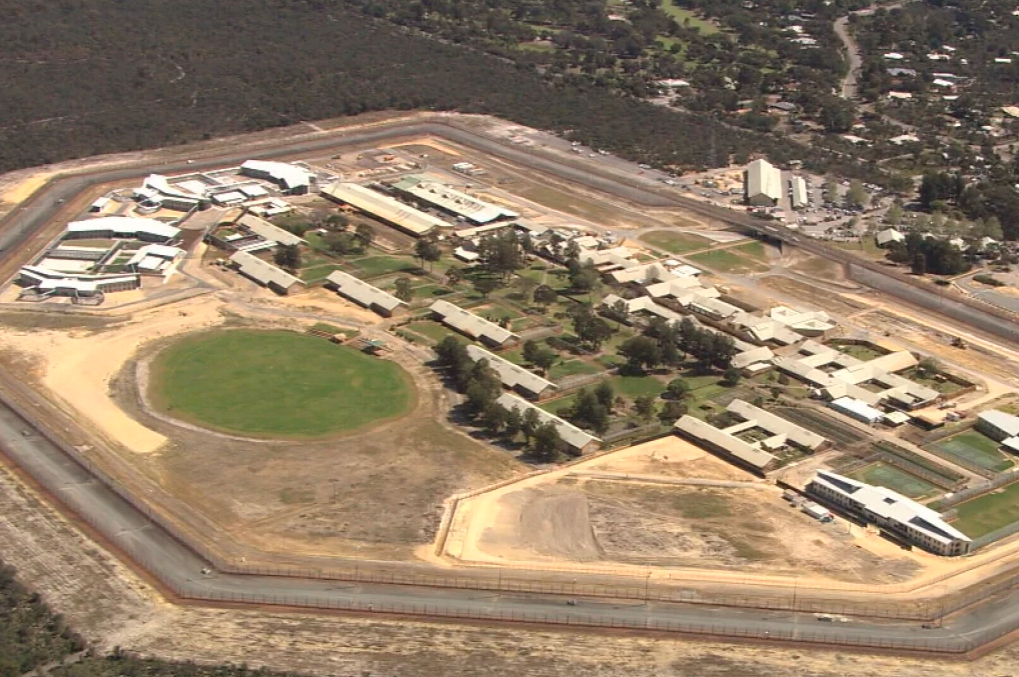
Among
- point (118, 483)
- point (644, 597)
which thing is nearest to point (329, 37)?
point (118, 483)

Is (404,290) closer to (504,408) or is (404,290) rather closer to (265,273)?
(265,273)

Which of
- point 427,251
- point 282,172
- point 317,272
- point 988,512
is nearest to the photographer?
point 988,512

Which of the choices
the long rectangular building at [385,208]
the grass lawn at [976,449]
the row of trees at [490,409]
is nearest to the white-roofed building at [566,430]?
the row of trees at [490,409]

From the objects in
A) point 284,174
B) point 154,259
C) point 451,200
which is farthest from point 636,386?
point 284,174

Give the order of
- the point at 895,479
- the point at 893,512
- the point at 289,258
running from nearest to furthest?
the point at 893,512
the point at 895,479
the point at 289,258

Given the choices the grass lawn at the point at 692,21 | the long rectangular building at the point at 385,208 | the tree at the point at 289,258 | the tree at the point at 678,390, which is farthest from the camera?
the grass lawn at the point at 692,21

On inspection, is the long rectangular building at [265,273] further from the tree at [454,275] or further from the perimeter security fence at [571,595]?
the perimeter security fence at [571,595]

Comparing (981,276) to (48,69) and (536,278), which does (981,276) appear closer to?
(536,278)
